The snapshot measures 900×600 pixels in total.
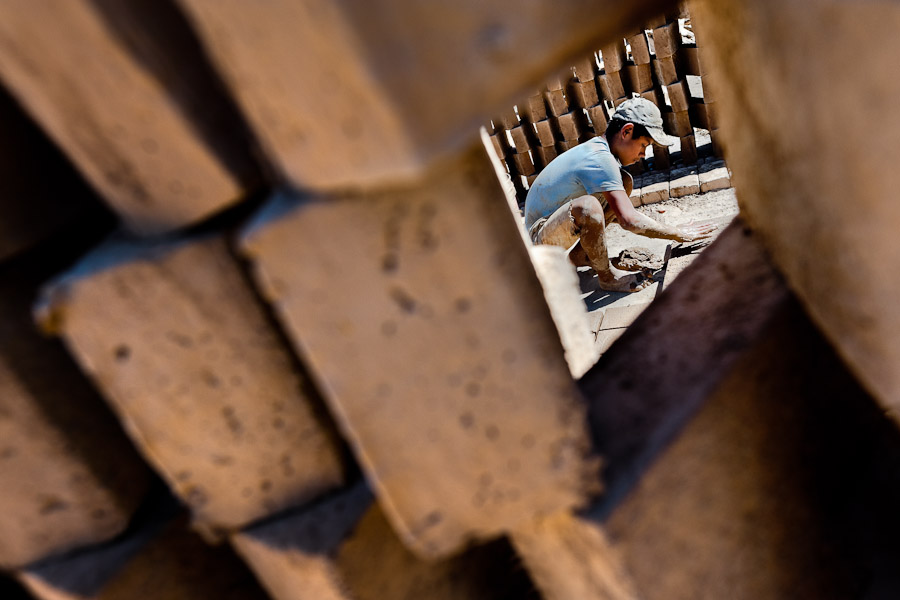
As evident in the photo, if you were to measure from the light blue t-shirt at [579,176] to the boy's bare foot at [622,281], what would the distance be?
0.63 m

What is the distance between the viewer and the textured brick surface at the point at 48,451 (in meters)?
0.96

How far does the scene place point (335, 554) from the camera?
0.96 m

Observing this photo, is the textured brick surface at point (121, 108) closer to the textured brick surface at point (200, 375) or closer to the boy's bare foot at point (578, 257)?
the textured brick surface at point (200, 375)

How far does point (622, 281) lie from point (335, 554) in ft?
14.8

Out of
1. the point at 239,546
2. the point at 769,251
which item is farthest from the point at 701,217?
the point at 239,546

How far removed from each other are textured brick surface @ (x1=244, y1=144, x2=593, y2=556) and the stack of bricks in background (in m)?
6.02

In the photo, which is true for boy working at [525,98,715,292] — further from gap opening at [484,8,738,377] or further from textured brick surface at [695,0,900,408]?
textured brick surface at [695,0,900,408]

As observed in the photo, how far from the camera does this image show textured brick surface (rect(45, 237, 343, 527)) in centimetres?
79

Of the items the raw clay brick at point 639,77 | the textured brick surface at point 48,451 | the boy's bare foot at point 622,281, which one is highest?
the textured brick surface at point 48,451

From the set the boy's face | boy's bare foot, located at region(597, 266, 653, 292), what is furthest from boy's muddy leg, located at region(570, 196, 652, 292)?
the boy's face

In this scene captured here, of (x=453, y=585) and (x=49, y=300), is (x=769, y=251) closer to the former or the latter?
(x=453, y=585)

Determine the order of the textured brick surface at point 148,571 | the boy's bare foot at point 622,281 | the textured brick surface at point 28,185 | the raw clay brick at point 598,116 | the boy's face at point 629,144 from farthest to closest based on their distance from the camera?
1. the raw clay brick at point 598,116
2. the boy's face at point 629,144
3. the boy's bare foot at point 622,281
4. the textured brick surface at point 148,571
5. the textured brick surface at point 28,185

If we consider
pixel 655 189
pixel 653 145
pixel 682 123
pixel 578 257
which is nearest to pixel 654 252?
pixel 578 257

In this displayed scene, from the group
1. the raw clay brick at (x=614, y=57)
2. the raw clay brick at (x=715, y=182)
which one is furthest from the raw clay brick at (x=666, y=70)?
the raw clay brick at (x=715, y=182)
